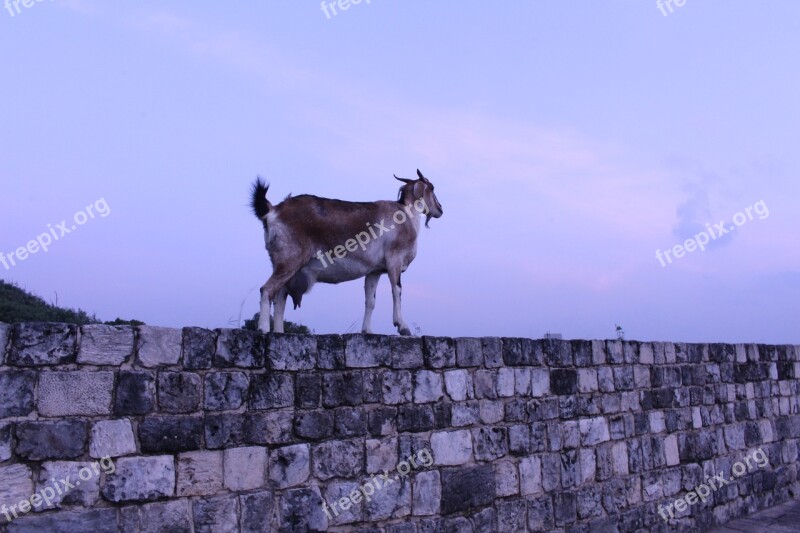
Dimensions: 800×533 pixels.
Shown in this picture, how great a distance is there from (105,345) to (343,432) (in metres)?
1.59

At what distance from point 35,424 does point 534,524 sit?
3.81 metres

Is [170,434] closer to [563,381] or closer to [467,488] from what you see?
[467,488]

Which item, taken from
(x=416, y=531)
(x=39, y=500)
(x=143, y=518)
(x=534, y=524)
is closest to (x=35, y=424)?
(x=39, y=500)

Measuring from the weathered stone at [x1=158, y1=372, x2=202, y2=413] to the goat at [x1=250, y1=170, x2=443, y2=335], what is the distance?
28.0 inches

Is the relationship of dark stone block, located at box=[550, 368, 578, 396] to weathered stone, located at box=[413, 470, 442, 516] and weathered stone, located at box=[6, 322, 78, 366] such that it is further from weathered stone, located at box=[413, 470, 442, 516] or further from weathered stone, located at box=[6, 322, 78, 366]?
weathered stone, located at box=[6, 322, 78, 366]

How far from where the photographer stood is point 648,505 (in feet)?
21.4

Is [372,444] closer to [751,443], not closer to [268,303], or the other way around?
[268,303]

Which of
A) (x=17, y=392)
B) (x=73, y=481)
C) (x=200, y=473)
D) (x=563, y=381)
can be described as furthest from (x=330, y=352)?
(x=563, y=381)

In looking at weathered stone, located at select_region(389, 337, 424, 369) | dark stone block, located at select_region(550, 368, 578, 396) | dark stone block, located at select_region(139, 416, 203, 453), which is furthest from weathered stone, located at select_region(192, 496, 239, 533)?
dark stone block, located at select_region(550, 368, 578, 396)

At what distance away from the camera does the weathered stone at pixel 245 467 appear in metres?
3.84

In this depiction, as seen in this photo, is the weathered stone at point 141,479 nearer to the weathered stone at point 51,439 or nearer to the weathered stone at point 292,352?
the weathered stone at point 51,439

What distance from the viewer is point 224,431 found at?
12.6 feet

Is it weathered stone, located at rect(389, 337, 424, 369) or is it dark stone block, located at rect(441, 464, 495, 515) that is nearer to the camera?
weathered stone, located at rect(389, 337, 424, 369)

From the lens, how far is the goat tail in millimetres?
4617
